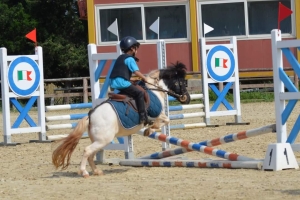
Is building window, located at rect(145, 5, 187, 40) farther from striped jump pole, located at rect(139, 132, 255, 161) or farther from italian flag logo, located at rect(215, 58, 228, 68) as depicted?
striped jump pole, located at rect(139, 132, 255, 161)

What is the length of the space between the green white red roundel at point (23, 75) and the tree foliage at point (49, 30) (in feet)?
58.5

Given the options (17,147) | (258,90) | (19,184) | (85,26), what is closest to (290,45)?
(19,184)

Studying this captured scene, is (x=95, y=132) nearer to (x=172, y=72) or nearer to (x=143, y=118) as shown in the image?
(x=143, y=118)

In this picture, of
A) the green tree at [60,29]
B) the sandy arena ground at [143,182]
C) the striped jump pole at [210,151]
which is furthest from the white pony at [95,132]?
the green tree at [60,29]

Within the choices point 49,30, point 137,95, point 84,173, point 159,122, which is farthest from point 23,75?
point 49,30

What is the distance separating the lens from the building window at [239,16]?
2602 cm

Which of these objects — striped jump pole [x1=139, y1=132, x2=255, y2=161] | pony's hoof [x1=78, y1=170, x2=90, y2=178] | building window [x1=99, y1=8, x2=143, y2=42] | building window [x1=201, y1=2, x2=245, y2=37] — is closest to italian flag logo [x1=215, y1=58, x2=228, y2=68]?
striped jump pole [x1=139, y1=132, x2=255, y2=161]

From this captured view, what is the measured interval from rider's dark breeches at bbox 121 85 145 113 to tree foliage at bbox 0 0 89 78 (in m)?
22.9

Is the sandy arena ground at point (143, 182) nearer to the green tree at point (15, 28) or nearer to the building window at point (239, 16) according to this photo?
the building window at point (239, 16)

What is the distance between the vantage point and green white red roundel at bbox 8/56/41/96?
14555 mm

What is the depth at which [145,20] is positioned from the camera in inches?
1040

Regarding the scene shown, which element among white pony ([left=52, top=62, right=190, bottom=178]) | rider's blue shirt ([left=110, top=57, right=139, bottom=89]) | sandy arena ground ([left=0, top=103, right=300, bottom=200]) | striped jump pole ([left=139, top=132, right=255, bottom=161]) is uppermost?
rider's blue shirt ([left=110, top=57, right=139, bottom=89])

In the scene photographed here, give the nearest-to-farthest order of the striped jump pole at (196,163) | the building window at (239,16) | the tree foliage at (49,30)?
the striped jump pole at (196,163) < the building window at (239,16) < the tree foliage at (49,30)

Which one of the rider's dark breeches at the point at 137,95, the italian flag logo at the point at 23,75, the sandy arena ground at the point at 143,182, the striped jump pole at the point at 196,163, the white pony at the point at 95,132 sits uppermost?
→ the italian flag logo at the point at 23,75
